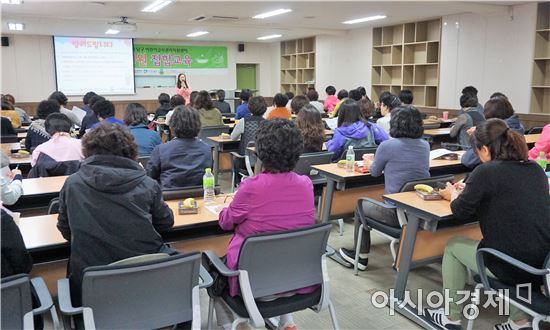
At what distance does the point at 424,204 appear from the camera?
8.59ft

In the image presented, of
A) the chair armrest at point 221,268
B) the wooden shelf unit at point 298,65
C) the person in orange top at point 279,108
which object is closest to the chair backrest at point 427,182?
the chair armrest at point 221,268

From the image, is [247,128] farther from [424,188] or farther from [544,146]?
[544,146]

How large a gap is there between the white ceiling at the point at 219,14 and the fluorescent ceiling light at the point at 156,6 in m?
0.12

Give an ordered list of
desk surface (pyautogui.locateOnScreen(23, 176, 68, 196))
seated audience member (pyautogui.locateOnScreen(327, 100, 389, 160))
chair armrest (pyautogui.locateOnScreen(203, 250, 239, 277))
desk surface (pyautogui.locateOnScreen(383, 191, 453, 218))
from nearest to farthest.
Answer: chair armrest (pyautogui.locateOnScreen(203, 250, 239, 277)), desk surface (pyautogui.locateOnScreen(383, 191, 453, 218)), desk surface (pyautogui.locateOnScreen(23, 176, 68, 196)), seated audience member (pyautogui.locateOnScreen(327, 100, 389, 160))

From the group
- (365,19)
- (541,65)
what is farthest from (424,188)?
(365,19)

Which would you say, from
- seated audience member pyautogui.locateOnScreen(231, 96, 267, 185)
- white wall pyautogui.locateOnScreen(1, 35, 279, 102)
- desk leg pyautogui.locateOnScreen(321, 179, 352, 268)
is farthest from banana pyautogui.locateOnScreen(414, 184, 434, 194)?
white wall pyautogui.locateOnScreen(1, 35, 279, 102)

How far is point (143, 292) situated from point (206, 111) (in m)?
5.09

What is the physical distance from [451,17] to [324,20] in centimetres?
257

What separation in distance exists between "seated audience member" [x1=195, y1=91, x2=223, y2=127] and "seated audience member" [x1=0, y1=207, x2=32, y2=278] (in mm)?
4809

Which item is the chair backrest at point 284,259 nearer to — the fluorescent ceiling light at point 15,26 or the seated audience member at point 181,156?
the seated audience member at point 181,156

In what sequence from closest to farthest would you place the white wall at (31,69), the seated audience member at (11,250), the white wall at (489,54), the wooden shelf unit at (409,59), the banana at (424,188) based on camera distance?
the seated audience member at (11,250) → the banana at (424,188) → the white wall at (489,54) → the wooden shelf unit at (409,59) → the white wall at (31,69)

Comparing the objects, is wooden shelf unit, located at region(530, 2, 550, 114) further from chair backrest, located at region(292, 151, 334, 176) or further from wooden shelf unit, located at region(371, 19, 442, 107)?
chair backrest, located at region(292, 151, 334, 176)

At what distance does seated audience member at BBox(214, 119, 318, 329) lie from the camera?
6.66 ft

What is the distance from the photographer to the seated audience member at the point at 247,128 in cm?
539
